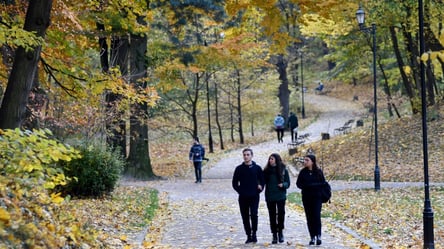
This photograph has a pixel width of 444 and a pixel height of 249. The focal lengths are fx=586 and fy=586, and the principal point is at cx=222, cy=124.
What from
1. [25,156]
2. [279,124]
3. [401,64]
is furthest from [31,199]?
[279,124]

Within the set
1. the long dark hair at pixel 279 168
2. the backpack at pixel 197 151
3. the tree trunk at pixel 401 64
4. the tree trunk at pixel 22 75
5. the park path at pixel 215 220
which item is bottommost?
the park path at pixel 215 220

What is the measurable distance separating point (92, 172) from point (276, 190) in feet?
22.4

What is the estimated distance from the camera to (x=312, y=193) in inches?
384

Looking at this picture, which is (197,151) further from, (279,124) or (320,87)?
(320,87)

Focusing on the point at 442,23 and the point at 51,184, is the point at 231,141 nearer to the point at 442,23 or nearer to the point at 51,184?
the point at 442,23

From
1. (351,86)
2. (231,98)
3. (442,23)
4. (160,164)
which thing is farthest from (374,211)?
(351,86)

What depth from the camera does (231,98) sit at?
137ft

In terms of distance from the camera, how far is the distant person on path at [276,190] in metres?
9.91

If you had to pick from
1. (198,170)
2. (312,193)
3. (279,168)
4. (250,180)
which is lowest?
(312,193)

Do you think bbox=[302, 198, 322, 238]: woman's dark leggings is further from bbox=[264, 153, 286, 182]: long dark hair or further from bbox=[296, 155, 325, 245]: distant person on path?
bbox=[264, 153, 286, 182]: long dark hair

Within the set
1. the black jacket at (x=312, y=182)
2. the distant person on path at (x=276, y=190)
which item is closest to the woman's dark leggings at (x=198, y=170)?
the distant person on path at (x=276, y=190)

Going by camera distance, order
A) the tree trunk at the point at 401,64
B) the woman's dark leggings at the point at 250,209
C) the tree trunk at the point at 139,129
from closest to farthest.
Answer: the woman's dark leggings at the point at 250,209
the tree trunk at the point at 139,129
the tree trunk at the point at 401,64

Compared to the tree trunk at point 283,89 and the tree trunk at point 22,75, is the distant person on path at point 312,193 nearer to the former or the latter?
the tree trunk at point 22,75

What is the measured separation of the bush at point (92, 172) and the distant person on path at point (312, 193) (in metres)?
7.02
